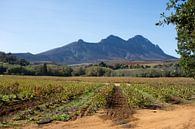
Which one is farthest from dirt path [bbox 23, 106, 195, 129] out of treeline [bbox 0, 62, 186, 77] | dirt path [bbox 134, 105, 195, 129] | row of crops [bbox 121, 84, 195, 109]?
treeline [bbox 0, 62, 186, 77]

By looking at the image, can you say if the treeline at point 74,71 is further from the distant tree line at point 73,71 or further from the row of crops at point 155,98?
the row of crops at point 155,98

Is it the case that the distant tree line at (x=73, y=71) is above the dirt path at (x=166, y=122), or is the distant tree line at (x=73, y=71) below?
above

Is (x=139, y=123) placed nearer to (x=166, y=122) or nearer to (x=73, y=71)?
Answer: (x=166, y=122)

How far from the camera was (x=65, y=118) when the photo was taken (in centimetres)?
2319

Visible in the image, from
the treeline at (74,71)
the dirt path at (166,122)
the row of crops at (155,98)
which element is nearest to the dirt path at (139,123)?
the dirt path at (166,122)

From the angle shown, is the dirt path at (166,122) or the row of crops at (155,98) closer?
the dirt path at (166,122)

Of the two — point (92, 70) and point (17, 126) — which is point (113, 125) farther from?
point (92, 70)

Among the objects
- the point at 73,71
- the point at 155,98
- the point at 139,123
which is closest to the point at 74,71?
the point at 73,71

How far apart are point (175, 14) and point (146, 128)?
21.2ft

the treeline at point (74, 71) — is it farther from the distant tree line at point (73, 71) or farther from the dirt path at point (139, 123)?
the dirt path at point (139, 123)

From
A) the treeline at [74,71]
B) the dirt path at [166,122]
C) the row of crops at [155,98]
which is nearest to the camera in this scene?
the dirt path at [166,122]

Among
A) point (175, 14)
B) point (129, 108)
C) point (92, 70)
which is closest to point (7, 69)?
point (92, 70)

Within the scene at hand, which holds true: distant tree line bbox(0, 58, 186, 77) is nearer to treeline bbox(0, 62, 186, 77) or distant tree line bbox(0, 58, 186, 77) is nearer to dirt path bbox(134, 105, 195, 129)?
treeline bbox(0, 62, 186, 77)

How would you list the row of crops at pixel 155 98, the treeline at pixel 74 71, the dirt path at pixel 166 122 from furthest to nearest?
1. the treeline at pixel 74 71
2. the row of crops at pixel 155 98
3. the dirt path at pixel 166 122
